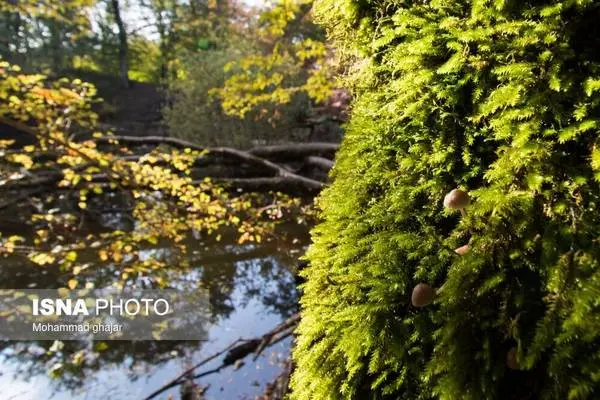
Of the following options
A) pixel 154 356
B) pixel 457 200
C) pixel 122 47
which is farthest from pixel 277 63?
pixel 122 47

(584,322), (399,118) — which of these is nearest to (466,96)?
(399,118)

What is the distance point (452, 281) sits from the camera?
78cm

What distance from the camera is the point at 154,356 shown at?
6.67 metres

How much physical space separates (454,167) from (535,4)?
0.36 meters

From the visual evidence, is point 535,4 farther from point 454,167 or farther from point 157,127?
point 157,127

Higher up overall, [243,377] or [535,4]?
[535,4]

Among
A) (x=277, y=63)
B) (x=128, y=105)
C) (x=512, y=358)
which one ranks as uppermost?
(x=277, y=63)

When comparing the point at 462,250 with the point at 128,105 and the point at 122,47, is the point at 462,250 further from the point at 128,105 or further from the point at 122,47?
the point at 122,47

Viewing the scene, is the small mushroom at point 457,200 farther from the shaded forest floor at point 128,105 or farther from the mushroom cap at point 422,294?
the shaded forest floor at point 128,105

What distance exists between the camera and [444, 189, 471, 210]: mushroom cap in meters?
0.82

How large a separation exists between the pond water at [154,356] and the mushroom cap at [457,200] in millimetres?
5469

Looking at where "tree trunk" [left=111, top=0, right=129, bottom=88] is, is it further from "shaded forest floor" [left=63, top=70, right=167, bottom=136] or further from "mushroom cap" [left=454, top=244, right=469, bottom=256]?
"mushroom cap" [left=454, top=244, right=469, bottom=256]

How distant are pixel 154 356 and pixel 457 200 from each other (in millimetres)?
6890

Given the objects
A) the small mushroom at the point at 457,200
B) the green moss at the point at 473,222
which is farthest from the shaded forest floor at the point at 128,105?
the small mushroom at the point at 457,200
